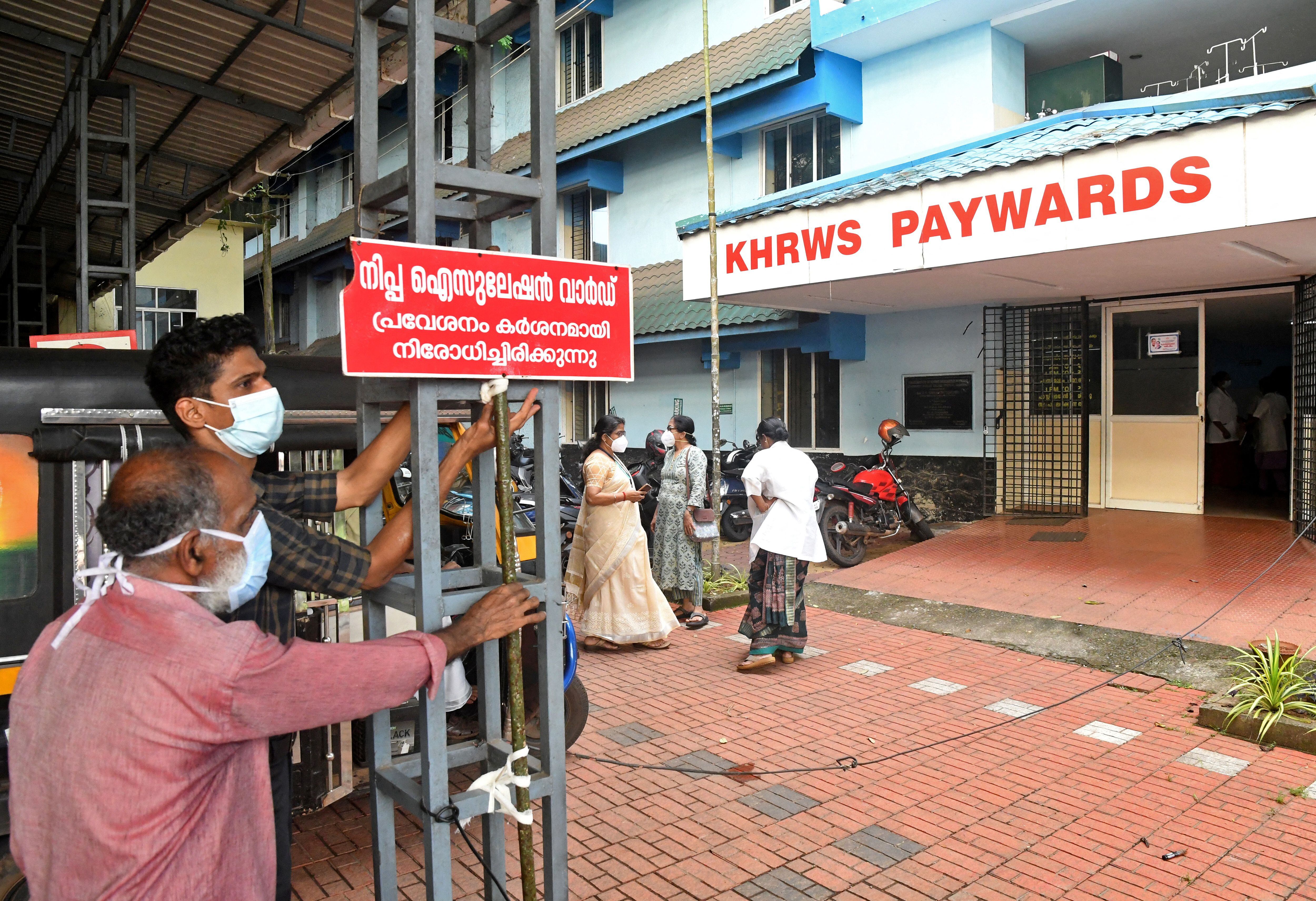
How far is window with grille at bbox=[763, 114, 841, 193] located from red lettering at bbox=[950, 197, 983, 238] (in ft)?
15.0

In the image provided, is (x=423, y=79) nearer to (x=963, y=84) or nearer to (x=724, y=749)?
(x=724, y=749)

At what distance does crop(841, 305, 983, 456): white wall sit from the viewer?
11.3 metres

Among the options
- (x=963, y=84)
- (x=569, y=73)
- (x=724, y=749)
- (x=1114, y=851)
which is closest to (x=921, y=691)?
(x=724, y=749)

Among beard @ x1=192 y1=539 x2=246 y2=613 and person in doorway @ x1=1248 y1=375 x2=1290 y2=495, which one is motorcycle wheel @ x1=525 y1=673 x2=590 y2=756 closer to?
beard @ x1=192 y1=539 x2=246 y2=613

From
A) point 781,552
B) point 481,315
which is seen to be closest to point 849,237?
point 781,552

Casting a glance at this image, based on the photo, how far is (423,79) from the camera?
7.75 feet

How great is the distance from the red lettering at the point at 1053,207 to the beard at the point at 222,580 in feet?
22.9

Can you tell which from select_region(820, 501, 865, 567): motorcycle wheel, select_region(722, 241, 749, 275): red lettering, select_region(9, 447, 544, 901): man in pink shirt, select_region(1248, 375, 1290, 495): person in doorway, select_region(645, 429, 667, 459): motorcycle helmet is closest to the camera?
select_region(9, 447, 544, 901): man in pink shirt

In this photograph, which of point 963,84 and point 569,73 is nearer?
point 963,84

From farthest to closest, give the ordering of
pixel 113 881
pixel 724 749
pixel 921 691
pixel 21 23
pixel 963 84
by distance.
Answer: pixel 963 84
pixel 21 23
pixel 921 691
pixel 724 749
pixel 113 881

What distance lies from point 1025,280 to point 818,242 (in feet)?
6.99

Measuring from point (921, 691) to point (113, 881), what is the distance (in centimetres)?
510

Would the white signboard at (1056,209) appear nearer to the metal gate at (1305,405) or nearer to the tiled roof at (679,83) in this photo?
the metal gate at (1305,405)

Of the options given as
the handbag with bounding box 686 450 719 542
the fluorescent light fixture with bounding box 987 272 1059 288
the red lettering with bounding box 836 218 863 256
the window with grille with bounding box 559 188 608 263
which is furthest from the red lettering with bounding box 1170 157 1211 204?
the window with grille with bounding box 559 188 608 263
